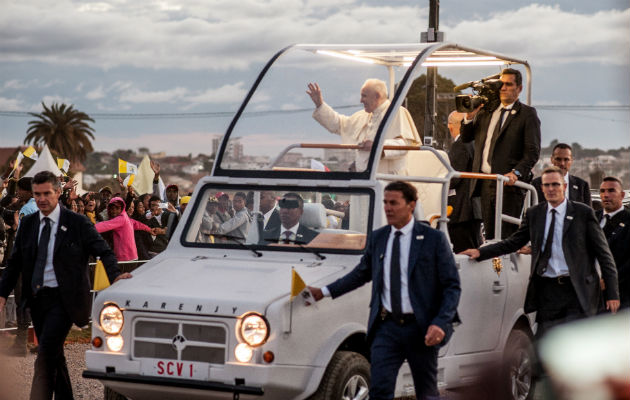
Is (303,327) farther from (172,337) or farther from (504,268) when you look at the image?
(504,268)

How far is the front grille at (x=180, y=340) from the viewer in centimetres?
676

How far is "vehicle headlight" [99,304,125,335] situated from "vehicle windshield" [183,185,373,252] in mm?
1381

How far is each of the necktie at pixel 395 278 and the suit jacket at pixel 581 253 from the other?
198 centimetres

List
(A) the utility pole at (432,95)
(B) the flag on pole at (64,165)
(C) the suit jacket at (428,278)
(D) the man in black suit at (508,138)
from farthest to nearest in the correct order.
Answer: (B) the flag on pole at (64,165) < (A) the utility pole at (432,95) < (D) the man in black suit at (508,138) < (C) the suit jacket at (428,278)

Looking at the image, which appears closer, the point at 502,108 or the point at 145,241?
the point at 502,108

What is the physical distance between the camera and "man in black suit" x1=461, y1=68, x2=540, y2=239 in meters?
10.3

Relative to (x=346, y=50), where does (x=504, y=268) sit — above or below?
below

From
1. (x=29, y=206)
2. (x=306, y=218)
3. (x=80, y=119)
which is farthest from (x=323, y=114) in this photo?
(x=80, y=119)

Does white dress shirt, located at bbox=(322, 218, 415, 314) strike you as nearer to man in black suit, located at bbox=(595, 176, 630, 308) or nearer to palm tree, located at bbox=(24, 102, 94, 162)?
man in black suit, located at bbox=(595, 176, 630, 308)

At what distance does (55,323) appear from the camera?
26.2ft

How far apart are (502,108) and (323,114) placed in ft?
7.68

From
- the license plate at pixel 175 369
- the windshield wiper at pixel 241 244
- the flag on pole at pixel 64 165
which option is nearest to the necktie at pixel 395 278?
the license plate at pixel 175 369

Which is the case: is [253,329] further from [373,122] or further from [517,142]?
[517,142]

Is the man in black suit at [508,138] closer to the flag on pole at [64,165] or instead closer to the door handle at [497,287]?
the door handle at [497,287]
